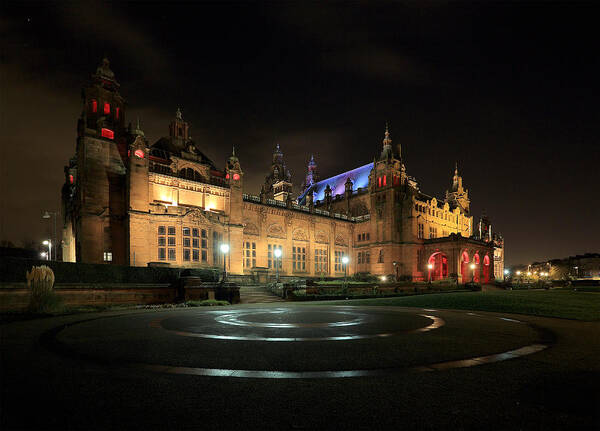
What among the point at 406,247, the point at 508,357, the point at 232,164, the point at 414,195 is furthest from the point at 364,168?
the point at 508,357

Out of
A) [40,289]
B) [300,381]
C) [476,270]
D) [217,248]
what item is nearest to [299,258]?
[217,248]

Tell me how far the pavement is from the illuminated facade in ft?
98.5

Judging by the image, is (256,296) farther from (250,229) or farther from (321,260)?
(321,260)

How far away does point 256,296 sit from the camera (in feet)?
102

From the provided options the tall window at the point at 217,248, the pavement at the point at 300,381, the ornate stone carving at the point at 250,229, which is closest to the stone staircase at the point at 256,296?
the tall window at the point at 217,248

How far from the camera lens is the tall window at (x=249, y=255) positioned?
49.6 meters

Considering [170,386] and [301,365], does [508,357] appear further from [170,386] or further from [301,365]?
[170,386]

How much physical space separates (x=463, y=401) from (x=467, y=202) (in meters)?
99.4

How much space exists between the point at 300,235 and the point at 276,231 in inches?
205

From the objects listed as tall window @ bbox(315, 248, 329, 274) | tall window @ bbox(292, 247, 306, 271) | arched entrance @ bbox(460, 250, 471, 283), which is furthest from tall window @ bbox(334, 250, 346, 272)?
arched entrance @ bbox(460, 250, 471, 283)

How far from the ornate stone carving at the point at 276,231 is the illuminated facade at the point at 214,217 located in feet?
0.64

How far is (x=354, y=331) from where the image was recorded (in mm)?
10711

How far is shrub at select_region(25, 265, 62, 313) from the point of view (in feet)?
55.2

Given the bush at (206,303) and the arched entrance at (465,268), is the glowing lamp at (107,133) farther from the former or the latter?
the arched entrance at (465,268)
